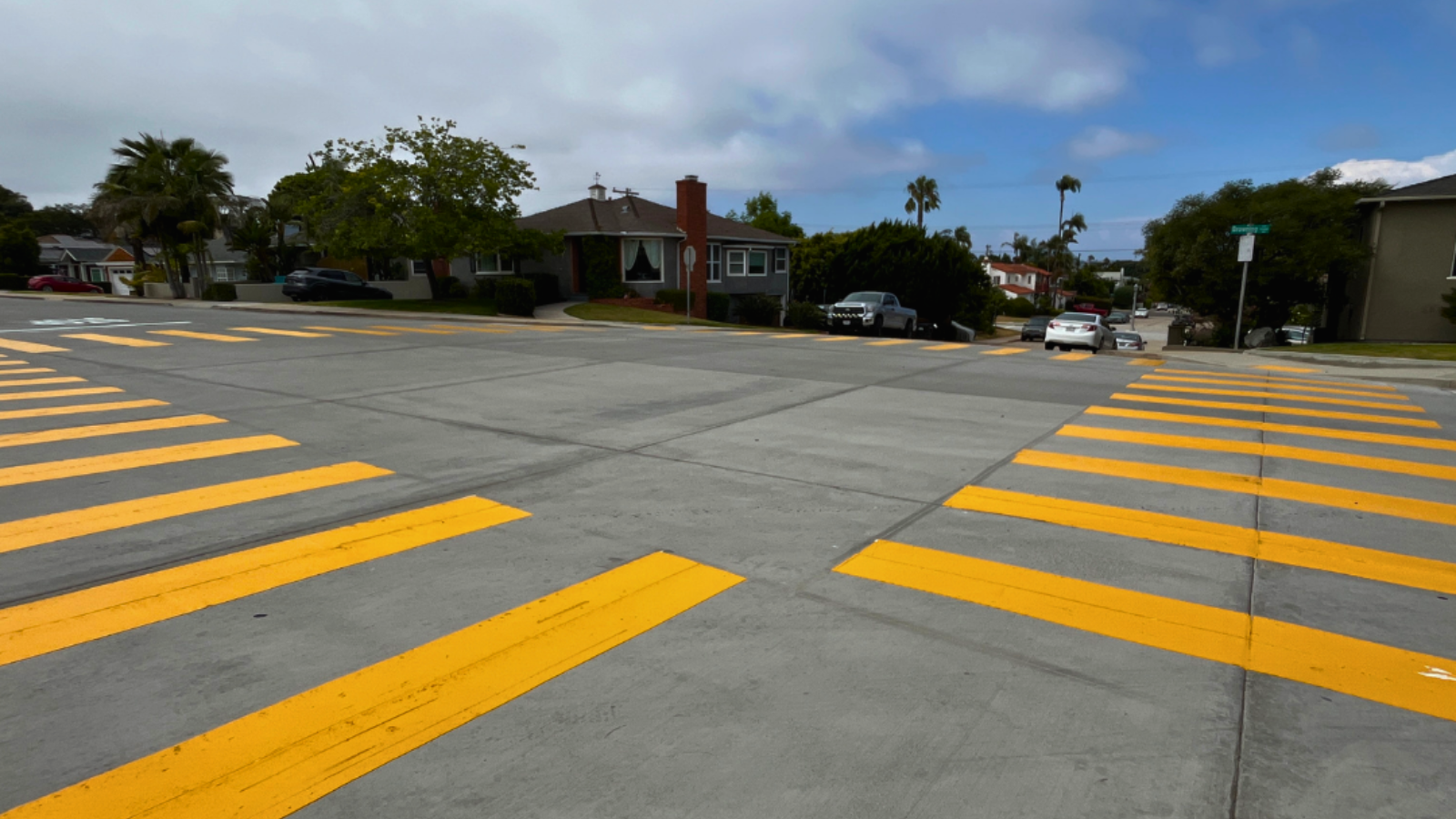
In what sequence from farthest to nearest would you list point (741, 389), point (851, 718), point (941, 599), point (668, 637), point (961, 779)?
point (741, 389), point (941, 599), point (668, 637), point (851, 718), point (961, 779)

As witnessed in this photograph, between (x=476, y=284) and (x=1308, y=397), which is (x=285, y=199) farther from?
(x=1308, y=397)

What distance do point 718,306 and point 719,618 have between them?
123ft

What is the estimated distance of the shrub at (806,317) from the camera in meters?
40.2

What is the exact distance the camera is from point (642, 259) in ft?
130

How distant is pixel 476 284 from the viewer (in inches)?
1633

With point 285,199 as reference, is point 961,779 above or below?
below

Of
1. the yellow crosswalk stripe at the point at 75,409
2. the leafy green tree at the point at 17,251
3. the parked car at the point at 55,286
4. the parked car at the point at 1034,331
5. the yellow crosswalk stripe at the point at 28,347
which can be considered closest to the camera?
the yellow crosswalk stripe at the point at 75,409

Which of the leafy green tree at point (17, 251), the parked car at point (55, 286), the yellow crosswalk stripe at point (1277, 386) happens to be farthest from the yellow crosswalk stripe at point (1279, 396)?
the leafy green tree at point (17, 251)

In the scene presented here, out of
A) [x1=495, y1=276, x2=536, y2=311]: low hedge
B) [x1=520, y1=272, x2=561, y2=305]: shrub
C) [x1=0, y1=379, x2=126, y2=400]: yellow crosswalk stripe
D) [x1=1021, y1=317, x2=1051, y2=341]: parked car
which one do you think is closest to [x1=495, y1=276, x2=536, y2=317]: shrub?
[x1=495, y1=276, x2=536, y2=311]: low hedge

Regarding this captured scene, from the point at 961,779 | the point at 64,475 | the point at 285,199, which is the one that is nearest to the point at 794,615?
the point at 961,779

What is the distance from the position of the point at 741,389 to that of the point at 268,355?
9.43 m

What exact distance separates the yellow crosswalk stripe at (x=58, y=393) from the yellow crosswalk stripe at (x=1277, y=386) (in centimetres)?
1611

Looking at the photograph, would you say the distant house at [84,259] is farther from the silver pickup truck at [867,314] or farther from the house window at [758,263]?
the silver pickup truck at [867,314]

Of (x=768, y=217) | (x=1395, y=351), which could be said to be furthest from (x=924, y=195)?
(x=1395, y=351)
